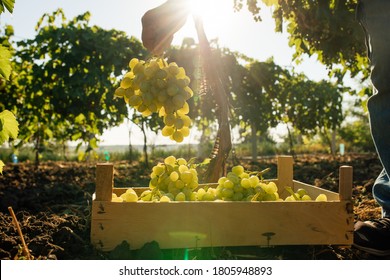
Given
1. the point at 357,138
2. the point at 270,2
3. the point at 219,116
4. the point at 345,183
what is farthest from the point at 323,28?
the point at 357,138

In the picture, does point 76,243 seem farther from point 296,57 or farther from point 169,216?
point 296,57

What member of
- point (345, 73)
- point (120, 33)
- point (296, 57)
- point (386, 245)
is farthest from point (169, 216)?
point (120, 33)

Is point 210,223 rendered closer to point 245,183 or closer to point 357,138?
point 245,183

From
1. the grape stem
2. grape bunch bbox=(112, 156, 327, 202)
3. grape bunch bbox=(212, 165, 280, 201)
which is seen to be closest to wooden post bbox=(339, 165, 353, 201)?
grape bunch bbox=(112, 156, 327, 202)

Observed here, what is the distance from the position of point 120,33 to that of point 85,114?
7.56 feet

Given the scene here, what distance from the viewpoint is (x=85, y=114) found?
8.09m

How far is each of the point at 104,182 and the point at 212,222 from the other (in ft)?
1.62

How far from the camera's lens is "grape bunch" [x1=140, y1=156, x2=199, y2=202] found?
213 centimetres

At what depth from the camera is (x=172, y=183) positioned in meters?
2.18

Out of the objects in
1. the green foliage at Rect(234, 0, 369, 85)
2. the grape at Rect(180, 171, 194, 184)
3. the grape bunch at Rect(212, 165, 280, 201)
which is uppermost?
the green foliage at Rect(234, 0, 369, 85)

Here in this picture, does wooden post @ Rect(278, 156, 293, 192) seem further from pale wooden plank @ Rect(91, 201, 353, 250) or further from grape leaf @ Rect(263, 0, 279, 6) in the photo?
grape leaf @ Rect(263, 0, 279, 6)

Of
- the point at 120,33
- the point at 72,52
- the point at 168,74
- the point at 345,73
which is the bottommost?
the point at 168,74

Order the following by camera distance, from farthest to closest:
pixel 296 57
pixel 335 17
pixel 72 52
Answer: pixel 72 52
pixel 296 57
pixel 335 17

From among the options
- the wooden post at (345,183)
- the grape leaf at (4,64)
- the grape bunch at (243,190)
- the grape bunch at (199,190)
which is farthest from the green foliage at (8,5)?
the wooden post at (345,183)
